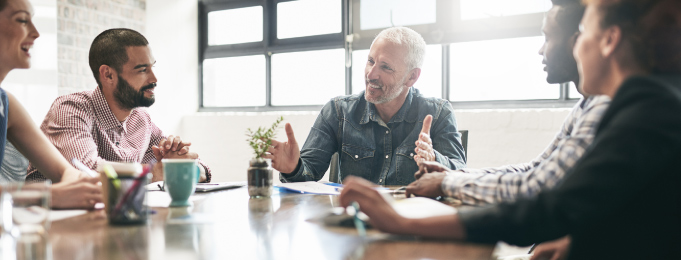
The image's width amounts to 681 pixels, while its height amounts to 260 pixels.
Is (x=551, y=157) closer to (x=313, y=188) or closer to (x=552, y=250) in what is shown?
(x=552, y=250)

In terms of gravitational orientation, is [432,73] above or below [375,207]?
above

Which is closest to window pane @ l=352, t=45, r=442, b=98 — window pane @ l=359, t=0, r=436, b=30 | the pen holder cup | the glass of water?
window pane @ l=359, t=0, r=436, b=30

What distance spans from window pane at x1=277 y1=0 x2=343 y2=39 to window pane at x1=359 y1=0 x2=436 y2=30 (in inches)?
11.0

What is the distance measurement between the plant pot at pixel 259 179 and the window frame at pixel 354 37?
281 cm

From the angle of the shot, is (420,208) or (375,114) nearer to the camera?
(420,208)

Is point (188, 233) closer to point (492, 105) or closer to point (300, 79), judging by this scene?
point (492, 105)

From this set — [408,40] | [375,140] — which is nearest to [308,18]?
[408,40]

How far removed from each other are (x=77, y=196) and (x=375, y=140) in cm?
138

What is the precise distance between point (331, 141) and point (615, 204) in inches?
68.8

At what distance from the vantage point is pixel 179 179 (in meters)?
1.33

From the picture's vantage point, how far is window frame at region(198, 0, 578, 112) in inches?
151

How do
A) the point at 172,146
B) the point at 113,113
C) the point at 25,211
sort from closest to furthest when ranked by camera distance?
the point at 25,211, the point at 172,146, the point at 113,113

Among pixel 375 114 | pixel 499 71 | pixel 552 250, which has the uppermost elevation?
pixel 499 71

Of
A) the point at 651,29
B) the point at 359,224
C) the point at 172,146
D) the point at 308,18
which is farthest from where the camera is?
the point at 308,18
